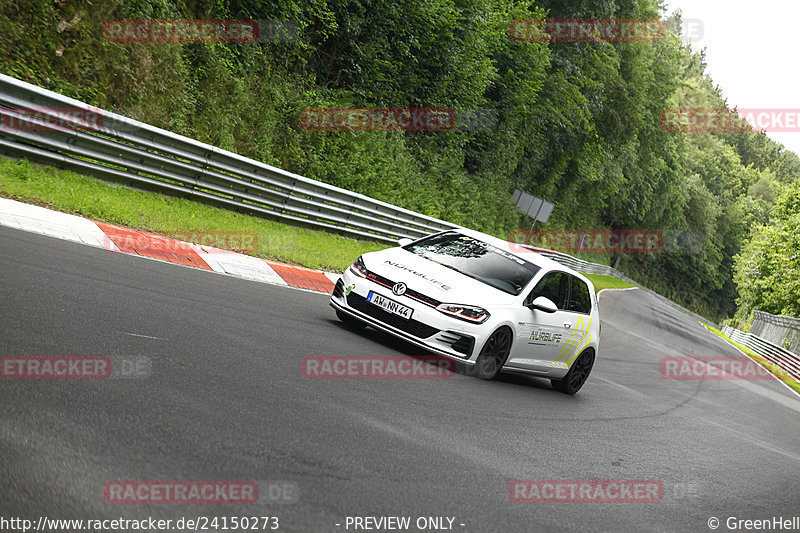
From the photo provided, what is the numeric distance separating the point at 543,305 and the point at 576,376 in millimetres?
1933

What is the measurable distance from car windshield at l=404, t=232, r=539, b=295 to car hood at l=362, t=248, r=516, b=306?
0.70ft

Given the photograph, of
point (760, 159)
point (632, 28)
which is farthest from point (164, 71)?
point (760, 159)

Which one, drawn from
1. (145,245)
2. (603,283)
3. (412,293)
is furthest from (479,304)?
(603,283)

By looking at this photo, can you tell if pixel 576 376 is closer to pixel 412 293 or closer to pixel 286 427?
pixel 412 293

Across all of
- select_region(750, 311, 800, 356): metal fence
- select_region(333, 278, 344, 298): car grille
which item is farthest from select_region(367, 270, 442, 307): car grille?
select_region(750, 311, 800, 356): metal fence

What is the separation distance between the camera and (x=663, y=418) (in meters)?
10.9

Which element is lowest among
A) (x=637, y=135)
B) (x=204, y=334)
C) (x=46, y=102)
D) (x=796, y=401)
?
(x=796, y=401)

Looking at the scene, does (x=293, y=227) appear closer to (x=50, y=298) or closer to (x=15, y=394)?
(x=50, y=298)

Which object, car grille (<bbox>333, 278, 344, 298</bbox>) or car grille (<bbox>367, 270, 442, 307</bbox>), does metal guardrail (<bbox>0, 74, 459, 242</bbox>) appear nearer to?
car grille (<bbox>333, 278, 344, 298</bbox>)

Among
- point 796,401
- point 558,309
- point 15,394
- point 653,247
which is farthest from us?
point 653,247

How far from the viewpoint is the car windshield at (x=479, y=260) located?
9484 mm

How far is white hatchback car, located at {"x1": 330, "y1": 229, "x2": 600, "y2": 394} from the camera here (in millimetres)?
8523

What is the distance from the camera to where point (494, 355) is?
29.3 feet

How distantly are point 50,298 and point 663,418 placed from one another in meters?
8.02
